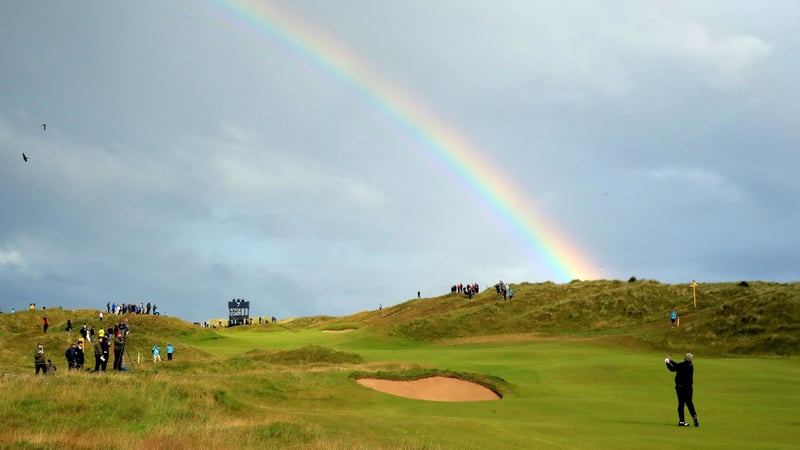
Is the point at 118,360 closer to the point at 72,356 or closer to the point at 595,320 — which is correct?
the point at 72,356

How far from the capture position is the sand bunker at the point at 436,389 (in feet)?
115

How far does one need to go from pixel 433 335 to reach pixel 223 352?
80.9 ft

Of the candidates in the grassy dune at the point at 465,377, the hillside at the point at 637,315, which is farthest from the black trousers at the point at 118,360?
the hillside at the point at 637,315

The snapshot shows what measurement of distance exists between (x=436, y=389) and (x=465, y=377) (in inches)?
81.9

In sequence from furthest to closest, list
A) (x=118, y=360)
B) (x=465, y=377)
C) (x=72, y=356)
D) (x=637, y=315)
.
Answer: (x=637, y=315) → (x=465, y=377) → (x=118, y=360) → (x=72, y=356)

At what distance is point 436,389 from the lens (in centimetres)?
3609

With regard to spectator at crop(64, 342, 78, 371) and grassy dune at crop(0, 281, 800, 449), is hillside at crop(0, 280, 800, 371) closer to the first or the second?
grassy dune at crop(0, 281, 800, 449)

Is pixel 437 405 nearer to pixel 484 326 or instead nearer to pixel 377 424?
pixel 377 424

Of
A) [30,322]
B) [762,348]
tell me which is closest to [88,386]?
[762,348]

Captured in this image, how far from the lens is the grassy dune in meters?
19.3

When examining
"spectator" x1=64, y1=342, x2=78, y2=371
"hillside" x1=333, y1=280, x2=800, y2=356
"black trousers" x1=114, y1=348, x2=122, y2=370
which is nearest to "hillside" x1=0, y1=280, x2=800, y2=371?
"hillside" x1=333, y1=280, x2=800, y2=356

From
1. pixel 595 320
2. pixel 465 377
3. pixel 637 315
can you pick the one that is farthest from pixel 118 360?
pixel 637 315

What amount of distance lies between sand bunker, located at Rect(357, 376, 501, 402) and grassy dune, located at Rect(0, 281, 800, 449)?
32.5 inches

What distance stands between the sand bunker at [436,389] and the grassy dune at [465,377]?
0.82 metres
